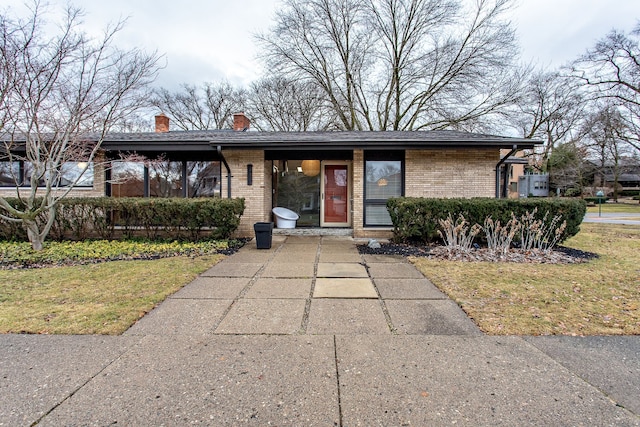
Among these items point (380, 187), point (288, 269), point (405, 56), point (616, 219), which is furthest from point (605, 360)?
point (405, 56)

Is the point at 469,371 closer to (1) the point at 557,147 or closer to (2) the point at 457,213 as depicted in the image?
(2) the point at 457,213

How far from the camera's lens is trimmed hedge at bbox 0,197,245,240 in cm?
778

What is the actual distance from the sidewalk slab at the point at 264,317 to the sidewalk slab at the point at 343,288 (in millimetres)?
454

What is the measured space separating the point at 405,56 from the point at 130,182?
16.5 metres

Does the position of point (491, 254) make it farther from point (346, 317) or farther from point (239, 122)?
point (239, 122)

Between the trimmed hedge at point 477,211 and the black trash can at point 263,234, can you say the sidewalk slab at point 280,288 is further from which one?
the trimmed hedge at point 477,211

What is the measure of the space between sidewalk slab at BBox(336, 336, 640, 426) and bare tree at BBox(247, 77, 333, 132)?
19.5 meters

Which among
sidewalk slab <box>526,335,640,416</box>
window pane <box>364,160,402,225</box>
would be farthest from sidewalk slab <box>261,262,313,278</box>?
window pane <box>364,160,402,225</box>

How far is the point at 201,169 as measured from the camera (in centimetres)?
977

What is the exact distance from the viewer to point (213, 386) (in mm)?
2152

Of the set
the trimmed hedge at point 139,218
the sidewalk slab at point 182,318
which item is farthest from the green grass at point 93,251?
the sidewalk slab at point 182,318

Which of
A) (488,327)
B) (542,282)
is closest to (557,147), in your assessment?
(542,282)

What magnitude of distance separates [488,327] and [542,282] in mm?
2234

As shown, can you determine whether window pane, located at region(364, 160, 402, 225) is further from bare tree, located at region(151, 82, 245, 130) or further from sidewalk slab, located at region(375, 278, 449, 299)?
bare tree, located at region(151, 82, 245, 130)
